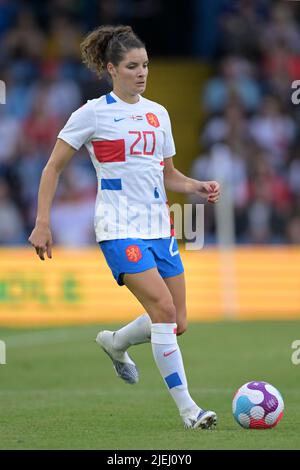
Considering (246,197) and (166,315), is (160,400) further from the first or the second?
(246,197)

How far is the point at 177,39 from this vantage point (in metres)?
23.6

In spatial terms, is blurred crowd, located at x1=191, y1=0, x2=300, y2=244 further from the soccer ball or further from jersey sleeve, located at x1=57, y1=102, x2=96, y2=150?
the soccer ball

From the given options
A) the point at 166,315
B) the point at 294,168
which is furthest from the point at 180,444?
the point at 294,168

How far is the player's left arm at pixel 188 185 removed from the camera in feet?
27.4

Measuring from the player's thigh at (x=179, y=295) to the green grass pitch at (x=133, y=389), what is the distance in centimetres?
68

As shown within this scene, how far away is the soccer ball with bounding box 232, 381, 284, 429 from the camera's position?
7828 mm

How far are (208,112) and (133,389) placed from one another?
10.3 meters

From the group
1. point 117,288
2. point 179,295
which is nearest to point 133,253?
point 179,295

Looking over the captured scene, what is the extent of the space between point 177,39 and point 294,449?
1743 cm

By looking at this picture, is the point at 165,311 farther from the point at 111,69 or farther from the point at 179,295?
the point at 111,69

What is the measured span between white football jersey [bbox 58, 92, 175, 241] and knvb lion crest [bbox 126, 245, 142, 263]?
12 cm

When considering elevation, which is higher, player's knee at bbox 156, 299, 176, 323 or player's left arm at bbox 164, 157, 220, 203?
player's left arm at bbox 164, 157, 220, 203

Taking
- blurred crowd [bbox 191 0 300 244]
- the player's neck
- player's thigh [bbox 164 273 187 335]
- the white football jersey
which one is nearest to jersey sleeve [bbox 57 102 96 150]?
the white football jersey

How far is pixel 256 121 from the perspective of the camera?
19.4 metres
